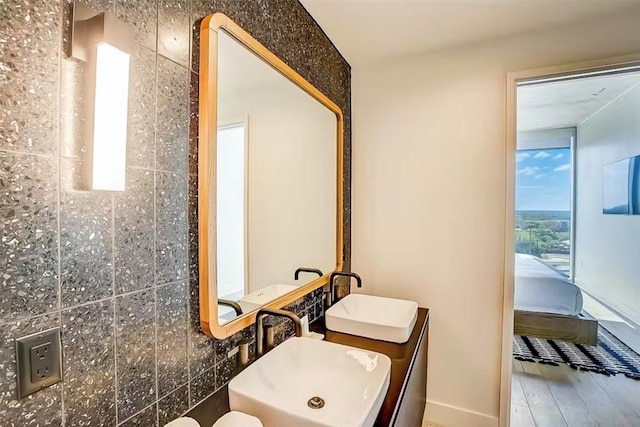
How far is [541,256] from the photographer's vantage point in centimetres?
507

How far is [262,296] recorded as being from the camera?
4.39 ft

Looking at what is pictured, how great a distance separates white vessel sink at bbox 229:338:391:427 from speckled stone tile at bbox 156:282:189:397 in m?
0.16

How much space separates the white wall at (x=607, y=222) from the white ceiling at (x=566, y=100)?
0.60ft

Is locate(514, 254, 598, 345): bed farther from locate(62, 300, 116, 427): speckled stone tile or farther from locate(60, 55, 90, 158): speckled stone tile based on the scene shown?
locate(60, 55, 90, 158): speckled stone tile

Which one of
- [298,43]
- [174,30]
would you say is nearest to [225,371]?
[174,30]

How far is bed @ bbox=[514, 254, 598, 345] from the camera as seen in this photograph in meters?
3.08

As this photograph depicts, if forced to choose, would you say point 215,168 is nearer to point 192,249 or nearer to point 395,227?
point 192,249

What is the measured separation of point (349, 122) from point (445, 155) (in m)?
0.72

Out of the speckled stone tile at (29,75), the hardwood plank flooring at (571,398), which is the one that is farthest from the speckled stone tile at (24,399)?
the hardwood plank flooring at (571,398)

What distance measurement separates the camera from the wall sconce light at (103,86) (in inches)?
27.2

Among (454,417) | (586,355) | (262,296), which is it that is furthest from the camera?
(586,355)

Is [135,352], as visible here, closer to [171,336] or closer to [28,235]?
[171,336]

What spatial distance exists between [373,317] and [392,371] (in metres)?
0.67

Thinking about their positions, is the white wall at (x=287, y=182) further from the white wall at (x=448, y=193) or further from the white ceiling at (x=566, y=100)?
the white ceiling at (x=566, y=100)
